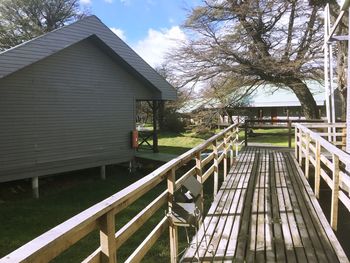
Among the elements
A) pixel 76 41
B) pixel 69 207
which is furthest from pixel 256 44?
pixel 69 207

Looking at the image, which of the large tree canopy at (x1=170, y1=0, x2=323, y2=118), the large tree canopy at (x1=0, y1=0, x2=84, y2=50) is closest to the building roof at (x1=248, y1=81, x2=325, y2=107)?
the large tree canopy at (x1=170, y1=0, x2=323, y2=118)

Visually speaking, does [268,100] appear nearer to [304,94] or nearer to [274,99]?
[274,99]

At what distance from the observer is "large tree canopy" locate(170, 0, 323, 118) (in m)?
18.7

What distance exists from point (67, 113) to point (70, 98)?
0.48 m

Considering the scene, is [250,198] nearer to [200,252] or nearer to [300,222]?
[300,222]

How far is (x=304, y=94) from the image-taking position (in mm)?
19766

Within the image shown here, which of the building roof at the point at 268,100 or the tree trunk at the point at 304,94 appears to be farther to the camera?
the building roof at the point at 268,100

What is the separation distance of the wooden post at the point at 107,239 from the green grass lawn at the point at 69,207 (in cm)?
436

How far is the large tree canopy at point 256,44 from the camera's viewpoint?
18.7 meters

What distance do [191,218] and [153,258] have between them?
11.0ft

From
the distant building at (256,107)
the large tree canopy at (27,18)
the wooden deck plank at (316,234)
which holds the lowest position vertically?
the wooden deck plank at (316,234)

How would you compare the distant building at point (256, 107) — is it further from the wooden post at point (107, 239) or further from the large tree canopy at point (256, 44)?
the wooden post at point (107, 239)

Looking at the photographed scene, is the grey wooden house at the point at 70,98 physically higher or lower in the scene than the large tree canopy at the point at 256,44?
lower

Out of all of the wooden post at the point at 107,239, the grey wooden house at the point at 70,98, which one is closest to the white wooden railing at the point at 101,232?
the wooden post at the point at 107,239
